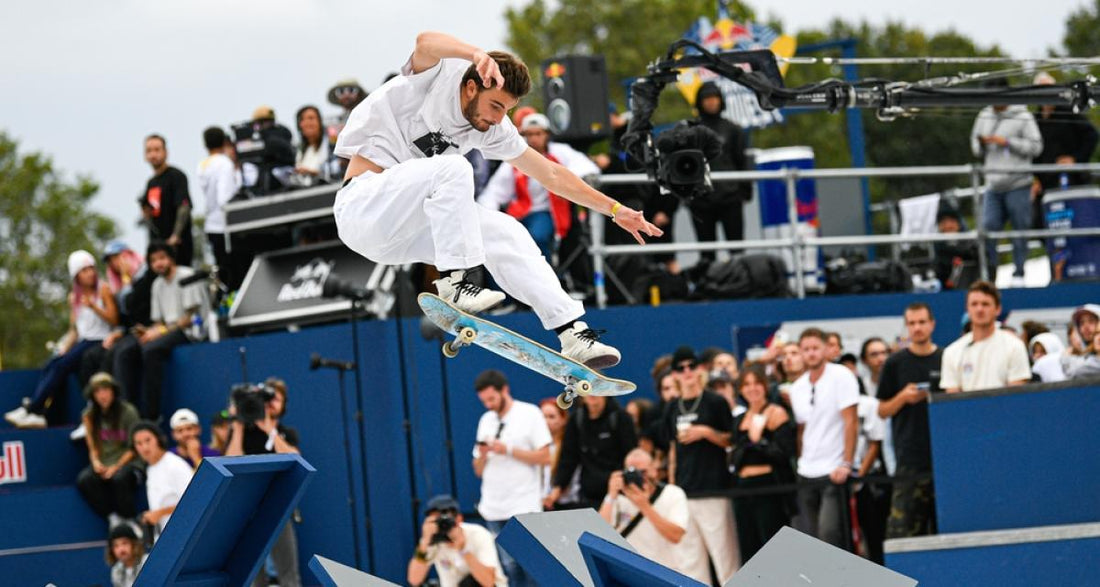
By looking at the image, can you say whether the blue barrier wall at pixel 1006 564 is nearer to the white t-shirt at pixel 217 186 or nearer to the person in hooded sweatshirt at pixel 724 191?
the person in hooded sweatshirt at pixel 724 191

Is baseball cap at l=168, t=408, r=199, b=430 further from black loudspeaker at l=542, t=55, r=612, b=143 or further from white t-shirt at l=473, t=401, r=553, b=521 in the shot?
black loudspeaker at l=542, t=55, r=612, b=143

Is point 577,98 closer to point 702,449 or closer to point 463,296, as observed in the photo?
point 702,449

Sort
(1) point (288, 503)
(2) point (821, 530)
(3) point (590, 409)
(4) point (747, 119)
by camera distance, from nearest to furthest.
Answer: (1) point (288, 503) < (2) point (821, 530) < (3) point (590, 409) < (4) point (747, 119)

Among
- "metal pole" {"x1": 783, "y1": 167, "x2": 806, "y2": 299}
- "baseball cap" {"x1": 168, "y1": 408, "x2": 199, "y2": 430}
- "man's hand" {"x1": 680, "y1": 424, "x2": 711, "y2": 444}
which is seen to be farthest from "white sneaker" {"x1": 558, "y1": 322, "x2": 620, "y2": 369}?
"metal pole" {"x1": 783, "y1": 167, "x2": 806, "y2": 299}

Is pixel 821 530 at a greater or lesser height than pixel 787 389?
lesser

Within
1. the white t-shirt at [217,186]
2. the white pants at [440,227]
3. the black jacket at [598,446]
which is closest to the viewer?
the white pants at [440,227]

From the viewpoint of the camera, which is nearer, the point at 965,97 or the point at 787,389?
the point at 965,97

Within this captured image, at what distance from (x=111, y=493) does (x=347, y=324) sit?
2491 mm

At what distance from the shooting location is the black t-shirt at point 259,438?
37.5 ft

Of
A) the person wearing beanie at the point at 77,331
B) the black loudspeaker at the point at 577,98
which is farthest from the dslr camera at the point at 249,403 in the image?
the black loudspeaker at the point at 577,98

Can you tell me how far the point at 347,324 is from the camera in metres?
12.5

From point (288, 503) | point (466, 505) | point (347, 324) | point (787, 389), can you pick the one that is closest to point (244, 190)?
point (347, 324)

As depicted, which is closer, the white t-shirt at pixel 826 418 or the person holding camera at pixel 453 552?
the person holding camera at pixel 453 552

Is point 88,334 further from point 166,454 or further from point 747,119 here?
point 747,119
